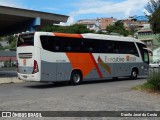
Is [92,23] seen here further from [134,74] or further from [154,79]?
[154,79]

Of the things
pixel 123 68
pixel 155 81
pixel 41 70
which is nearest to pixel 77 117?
pixel 155 81

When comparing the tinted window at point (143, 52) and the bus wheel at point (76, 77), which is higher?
the tinted window at point (143, 52)

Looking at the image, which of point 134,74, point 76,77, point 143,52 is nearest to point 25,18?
point 76,77

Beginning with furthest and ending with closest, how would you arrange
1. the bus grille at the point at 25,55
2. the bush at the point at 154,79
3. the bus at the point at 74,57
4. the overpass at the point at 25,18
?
the overpass at the point at 25,18, the bus grille at the point at 25,55, the bus at the point at 74,57, the bush at the point at 154,79

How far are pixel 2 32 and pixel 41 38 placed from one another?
18031 mm

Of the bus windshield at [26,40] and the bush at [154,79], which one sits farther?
the bus windshield at [26,40]

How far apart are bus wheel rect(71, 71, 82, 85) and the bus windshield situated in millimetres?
3553

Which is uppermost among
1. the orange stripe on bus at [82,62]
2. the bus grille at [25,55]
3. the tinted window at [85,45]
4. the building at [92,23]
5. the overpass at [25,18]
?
the building at [92,23]

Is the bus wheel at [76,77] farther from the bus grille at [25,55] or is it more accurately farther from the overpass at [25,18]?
the overpass at [25,18]

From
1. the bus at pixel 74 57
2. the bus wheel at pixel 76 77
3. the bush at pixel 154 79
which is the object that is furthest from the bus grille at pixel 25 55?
the bush at pixel 154 79

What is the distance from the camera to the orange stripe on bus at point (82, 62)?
74.7 ft

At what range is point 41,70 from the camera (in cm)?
2089

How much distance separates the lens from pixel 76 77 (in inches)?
920

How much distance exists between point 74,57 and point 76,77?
4.45ft
